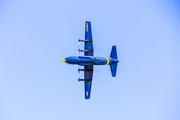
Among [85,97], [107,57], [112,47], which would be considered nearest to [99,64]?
[107,57]

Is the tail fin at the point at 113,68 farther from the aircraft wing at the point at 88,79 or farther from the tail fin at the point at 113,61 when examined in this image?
the aircraft wing at the point at 88,79

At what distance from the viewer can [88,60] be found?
40594mm

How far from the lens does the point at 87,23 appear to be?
4388cm

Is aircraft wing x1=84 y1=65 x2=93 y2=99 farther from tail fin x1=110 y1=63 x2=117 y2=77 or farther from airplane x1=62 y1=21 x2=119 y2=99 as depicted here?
tail fin x1=110 y1=63 x2=117 y2=77

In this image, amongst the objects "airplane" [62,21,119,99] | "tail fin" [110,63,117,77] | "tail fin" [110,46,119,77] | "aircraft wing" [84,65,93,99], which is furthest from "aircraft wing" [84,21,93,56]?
"tail fin" [110,63,117,77]

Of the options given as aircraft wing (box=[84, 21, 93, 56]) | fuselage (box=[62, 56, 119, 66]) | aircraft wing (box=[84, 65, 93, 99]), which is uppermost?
aircraft wing (box=[84, 21, 93, 56])

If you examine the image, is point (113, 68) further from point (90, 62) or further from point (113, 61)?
point (90, 62)

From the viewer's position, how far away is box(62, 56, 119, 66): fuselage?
→ 39812 mm

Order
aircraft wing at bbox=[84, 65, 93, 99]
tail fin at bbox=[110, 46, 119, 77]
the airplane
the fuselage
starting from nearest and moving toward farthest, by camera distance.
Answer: the fuselage
the airplane
tail fin at bbox=[110, 46, 119, 77]
aircraft wing at bbox=[84, 65, 93, 99]

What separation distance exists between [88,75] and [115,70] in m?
7.95

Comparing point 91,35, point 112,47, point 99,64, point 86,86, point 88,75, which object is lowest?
point 86,86

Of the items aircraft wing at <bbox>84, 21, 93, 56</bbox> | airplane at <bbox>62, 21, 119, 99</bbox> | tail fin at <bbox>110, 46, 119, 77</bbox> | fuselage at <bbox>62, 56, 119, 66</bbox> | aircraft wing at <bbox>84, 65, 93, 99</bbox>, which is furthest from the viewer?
aircraft wing at <bbox>84, 21, 93, 56</bbox>

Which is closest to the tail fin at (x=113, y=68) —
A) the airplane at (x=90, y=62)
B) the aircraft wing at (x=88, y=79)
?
the airplane at (x=90, y=62)

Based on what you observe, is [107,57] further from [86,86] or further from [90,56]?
[86,86]
